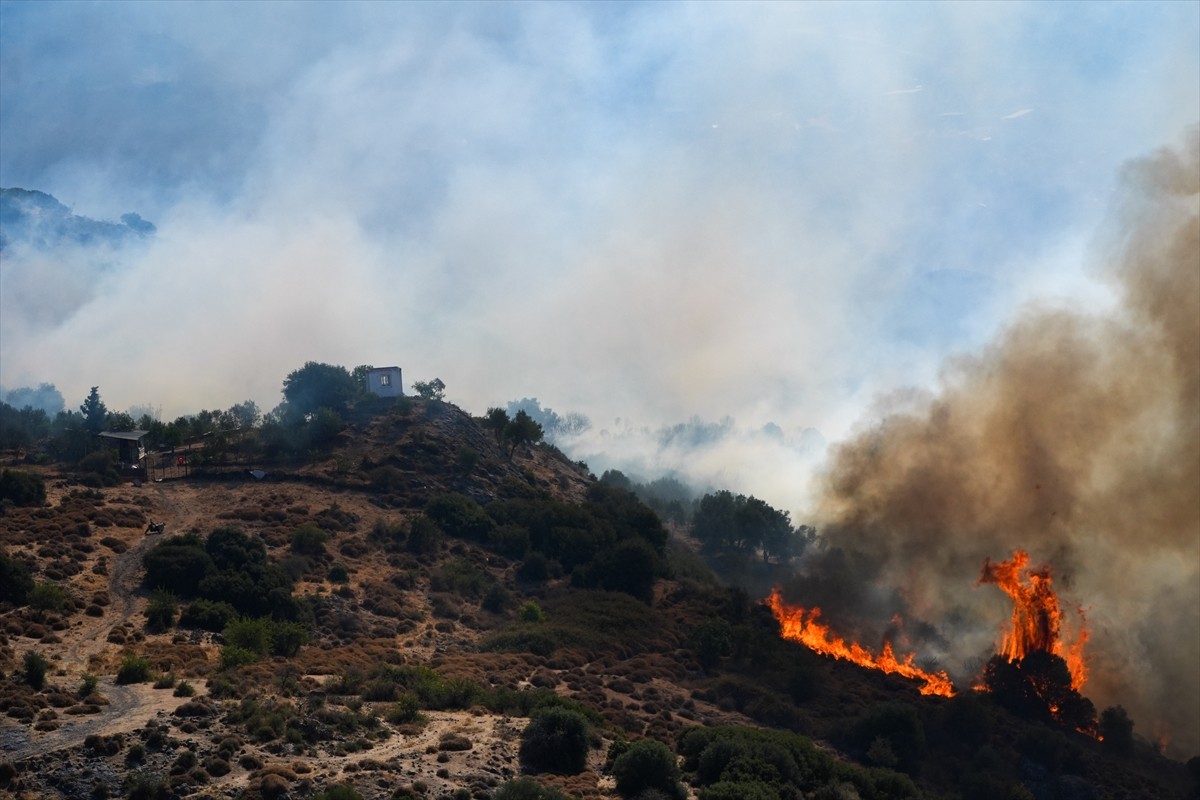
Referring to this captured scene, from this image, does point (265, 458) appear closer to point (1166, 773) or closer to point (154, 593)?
point (154, 593)

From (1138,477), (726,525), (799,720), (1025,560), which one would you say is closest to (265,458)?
(726,525)

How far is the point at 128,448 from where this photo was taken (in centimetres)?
10975

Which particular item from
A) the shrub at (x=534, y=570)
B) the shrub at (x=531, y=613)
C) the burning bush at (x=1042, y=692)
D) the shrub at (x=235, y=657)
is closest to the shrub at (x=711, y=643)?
the shrub at (x=531, y=613)

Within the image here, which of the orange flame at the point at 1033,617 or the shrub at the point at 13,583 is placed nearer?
the shrub at the point at 13,583

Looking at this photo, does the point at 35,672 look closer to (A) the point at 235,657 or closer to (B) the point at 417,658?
(A) the point at 235,657

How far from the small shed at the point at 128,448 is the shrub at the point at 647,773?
7481 centimetres

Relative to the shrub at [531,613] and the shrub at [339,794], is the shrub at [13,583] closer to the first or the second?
the shrub at [339,794]

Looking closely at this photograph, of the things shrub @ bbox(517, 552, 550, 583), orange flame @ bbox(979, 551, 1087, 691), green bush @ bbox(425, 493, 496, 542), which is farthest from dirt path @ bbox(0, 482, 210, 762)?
orange flame @ bbox(979, 551, 1087, 691)

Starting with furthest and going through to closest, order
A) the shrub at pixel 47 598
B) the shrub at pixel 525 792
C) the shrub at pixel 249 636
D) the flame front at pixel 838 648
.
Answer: the flame front at pixel 838 648 → the shrub at pixel 249 636 → the shrub at pixel 47 598 → the shrub at pixel 525 792

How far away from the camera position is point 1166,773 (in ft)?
227

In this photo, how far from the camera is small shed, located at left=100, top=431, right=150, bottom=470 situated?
10756cm

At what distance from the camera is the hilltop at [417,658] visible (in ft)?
149

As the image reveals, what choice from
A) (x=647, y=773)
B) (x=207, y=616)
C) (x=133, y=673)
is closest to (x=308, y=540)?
(x=207, y=616)

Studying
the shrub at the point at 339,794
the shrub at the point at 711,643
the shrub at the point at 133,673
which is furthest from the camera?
the shrub at the point at 711,643
